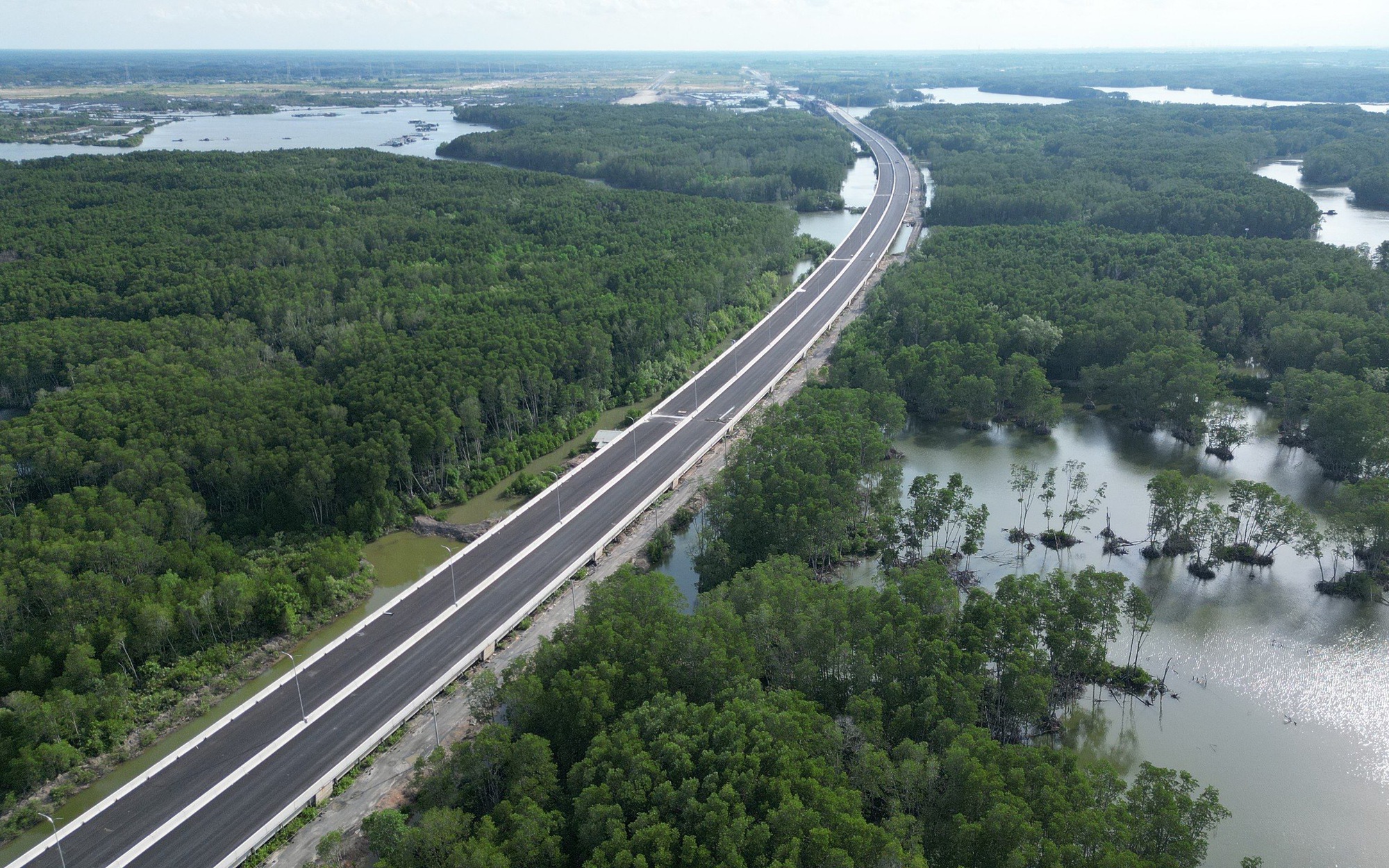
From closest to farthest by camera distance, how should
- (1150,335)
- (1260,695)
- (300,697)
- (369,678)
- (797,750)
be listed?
(797,750)
(300,697)
(369,678)
(1260,695)
(1150,335)

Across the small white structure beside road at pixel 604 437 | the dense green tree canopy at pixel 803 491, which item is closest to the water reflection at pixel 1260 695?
the dense green tree canopy at pixel 803 491

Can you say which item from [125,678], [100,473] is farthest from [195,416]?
[125,678]

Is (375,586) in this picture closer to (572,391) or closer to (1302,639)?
(572,391)

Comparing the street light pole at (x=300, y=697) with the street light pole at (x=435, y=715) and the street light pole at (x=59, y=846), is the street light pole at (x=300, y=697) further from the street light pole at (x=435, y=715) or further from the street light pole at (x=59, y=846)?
the street light pole at (x=59, y=846)

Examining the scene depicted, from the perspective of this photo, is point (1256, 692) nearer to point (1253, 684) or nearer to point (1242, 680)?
point (1253, 684)

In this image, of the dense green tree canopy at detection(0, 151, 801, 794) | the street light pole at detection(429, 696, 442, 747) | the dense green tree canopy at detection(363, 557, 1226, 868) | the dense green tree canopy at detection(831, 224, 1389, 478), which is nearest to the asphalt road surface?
the street light pole at detection(429, 696, 442, 747)

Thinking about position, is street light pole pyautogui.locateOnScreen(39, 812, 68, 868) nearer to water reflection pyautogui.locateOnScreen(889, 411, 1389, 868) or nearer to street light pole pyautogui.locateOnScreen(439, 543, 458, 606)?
street light pole pyautogui.locateOnScreen(439, 543, 458, 606)

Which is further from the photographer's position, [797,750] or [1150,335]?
[1150,335]

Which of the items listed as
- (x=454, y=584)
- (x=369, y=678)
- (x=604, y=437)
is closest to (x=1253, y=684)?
(x=454, y=584)
